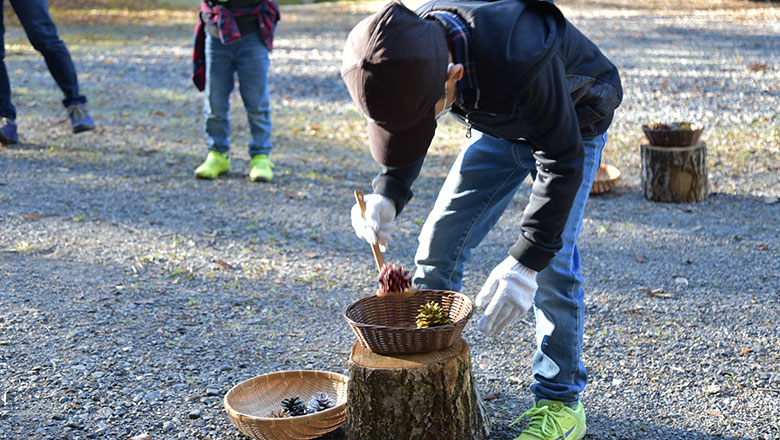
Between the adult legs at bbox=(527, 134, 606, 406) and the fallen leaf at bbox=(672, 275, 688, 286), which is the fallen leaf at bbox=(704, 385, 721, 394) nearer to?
the adult legs at bbox=(527, 134, 606, 406)

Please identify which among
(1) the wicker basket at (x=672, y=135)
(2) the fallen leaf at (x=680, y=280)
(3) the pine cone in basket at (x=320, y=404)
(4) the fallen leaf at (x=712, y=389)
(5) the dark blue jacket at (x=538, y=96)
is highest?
(5) the dark blue jacket at (x=538, y=96)

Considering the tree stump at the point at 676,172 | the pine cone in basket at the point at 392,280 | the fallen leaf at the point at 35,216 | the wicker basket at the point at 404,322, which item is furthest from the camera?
the tree stump at the point at 676,172

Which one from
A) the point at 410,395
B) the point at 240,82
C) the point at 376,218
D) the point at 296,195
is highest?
the point at 376,218

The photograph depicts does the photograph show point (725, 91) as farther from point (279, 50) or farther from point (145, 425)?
point (145, 425)

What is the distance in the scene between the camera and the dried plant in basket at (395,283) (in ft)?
8.43

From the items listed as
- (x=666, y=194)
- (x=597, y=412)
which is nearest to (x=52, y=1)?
(x=666, y=194)

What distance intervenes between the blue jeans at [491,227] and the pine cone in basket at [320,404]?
1.83 feet

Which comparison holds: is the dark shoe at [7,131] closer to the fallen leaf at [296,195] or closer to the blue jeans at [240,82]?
the blue jeans at [240,82]

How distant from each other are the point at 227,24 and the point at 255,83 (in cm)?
51

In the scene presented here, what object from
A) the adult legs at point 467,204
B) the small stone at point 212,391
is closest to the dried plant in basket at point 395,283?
the adult legs at point 467,204

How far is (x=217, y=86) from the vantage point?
580 centimetres

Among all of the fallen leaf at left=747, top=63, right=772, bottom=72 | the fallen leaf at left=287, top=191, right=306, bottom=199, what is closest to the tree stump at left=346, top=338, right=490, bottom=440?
the fallen leaf at left=287, top=191, right=306, bottom=199

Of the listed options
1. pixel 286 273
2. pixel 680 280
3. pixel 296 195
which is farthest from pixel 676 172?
pixel 286 273

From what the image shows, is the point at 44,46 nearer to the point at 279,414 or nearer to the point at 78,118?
the point at 78,118
